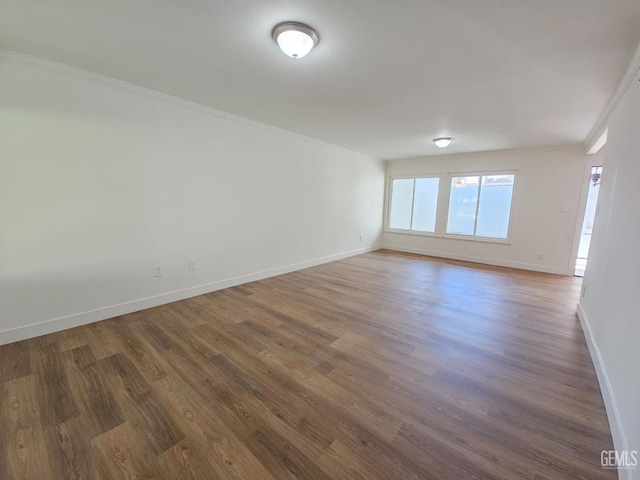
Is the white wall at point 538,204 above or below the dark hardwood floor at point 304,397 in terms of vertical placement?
above

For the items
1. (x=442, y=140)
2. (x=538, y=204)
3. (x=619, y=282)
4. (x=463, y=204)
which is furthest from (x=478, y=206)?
(x=619, y=282)

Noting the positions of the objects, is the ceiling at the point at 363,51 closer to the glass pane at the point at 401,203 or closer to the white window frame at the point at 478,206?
the white window frame at the point at 478,206

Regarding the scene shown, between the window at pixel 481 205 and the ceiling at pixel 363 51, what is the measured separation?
223 centimetres

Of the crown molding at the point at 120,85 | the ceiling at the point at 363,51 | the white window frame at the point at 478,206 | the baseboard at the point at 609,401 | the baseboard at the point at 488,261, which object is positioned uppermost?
the ceiling at the point at 363,51

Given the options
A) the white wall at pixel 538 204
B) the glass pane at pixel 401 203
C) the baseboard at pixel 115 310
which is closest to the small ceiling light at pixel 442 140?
the white wall at pixel 538 204

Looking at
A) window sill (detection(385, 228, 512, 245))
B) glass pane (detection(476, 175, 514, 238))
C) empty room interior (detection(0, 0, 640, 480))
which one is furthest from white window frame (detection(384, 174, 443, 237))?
empty room interior (detection(0, 0, 640, 480))

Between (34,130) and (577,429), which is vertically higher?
(34,130)

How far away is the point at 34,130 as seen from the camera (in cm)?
227

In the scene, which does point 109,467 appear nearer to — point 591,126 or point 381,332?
point 381,332

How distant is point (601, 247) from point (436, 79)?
2218 millimetres

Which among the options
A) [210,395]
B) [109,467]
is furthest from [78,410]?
[210,395]

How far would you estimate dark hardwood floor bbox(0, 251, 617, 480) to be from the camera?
1291 mm

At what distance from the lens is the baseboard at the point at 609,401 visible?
130cm

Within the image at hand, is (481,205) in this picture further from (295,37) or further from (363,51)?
(295,37)
